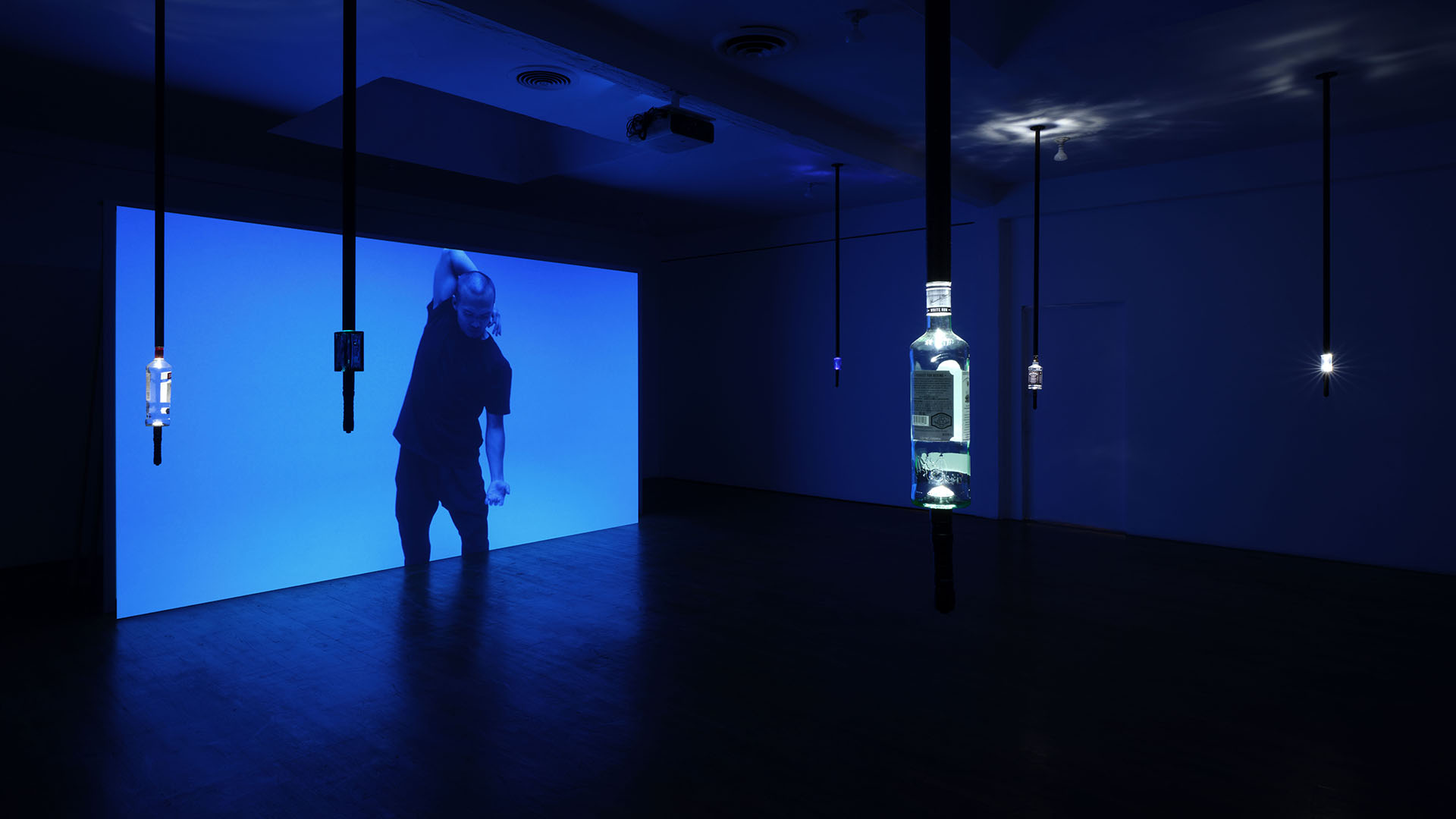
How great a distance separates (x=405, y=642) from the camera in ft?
16.0

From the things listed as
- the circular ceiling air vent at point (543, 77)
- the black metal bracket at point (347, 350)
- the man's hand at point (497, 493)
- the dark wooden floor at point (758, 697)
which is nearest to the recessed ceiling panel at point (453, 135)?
the circular ceiling air vent at point (543, 77)

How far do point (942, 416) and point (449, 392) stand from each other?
6099mm

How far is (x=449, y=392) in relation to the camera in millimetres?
7117

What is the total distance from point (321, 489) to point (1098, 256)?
7387 millimetres

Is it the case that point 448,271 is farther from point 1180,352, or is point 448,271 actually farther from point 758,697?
point 1180,352

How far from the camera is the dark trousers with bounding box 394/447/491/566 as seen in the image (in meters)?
6.89

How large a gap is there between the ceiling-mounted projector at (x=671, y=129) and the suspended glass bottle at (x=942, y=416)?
3.75 meters

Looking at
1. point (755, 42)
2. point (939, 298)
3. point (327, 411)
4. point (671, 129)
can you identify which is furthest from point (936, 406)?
point (327, 411)

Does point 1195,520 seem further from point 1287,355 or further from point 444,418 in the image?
point 444,418

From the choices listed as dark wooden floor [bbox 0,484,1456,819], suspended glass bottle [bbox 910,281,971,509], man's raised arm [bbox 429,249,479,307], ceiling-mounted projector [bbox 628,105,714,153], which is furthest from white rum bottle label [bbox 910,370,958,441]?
man's raised arm [bbox 429,249,479,307]

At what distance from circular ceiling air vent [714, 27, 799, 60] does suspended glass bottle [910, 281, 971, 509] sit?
11.2 feet

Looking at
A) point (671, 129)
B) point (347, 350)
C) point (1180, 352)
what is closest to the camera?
point (347, 350)

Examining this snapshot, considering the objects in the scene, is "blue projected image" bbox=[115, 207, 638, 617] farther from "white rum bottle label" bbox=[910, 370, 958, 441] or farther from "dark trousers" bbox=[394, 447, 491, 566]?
"white rum bottle label" bbox=[910, 370, 958, 441]

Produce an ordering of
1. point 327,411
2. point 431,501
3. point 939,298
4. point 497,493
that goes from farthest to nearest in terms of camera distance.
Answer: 1. point 497,493
2. point 431,501
3. point 327,411
4. point 939,298
